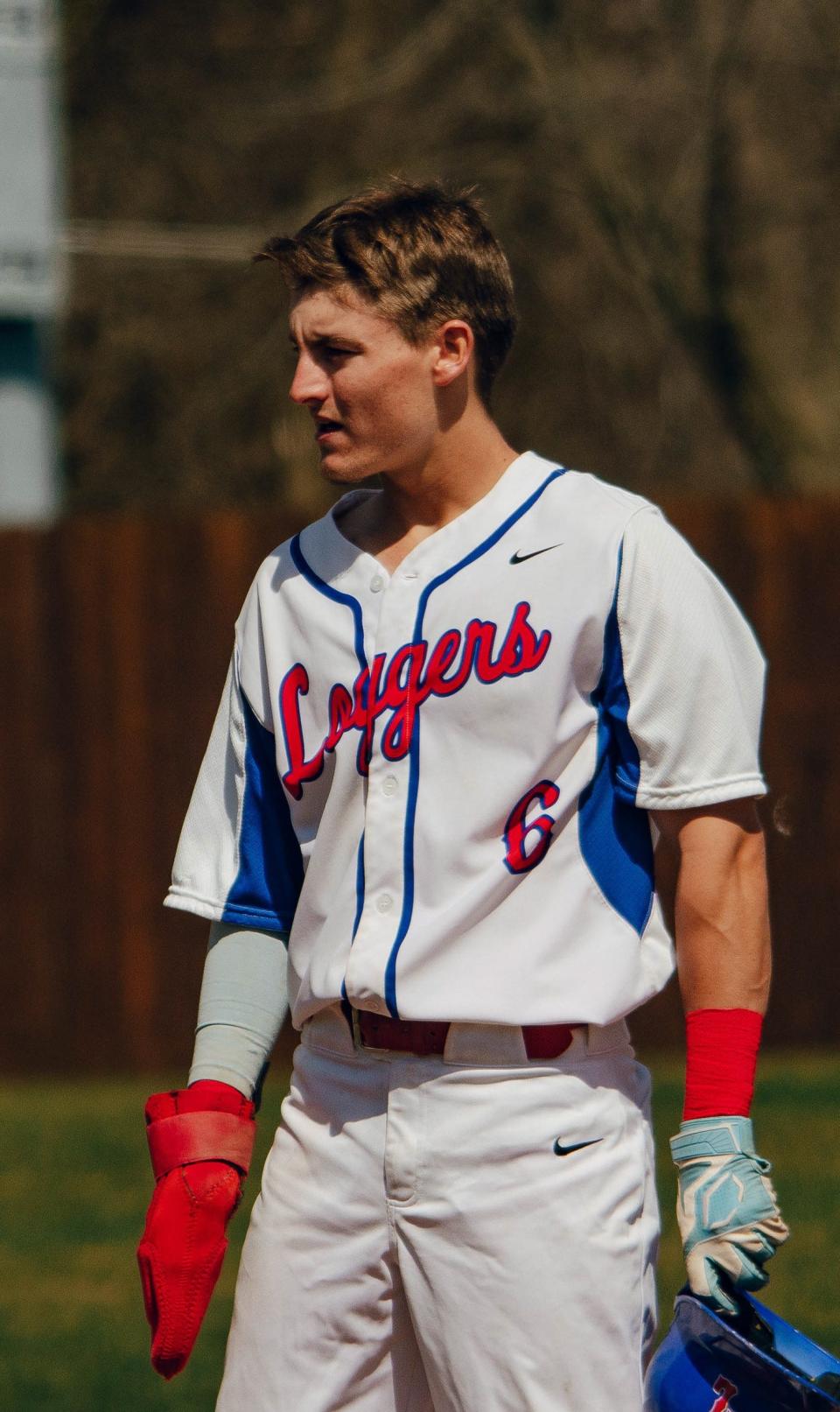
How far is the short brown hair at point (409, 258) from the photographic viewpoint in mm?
2963

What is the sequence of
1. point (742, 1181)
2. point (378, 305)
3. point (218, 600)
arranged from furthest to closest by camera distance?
point (218, 600) < point (378, 305) < point (742, 1181)

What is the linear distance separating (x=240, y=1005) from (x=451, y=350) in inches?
39.9

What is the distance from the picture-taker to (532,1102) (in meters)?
2.82

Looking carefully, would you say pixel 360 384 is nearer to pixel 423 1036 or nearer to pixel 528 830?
pixel 528 830

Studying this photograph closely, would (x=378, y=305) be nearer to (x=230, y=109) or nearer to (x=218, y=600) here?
(x=218, y=600)

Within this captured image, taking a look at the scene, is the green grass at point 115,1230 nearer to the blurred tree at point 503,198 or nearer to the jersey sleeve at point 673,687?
the jersey sleeve at point 673,687

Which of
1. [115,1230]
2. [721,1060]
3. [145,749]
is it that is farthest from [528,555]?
[145,749]

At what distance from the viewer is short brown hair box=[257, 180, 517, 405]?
2.96m

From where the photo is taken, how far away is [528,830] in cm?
285

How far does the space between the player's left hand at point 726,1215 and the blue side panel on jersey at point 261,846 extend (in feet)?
2.45

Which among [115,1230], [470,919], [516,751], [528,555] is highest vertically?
[528,555]

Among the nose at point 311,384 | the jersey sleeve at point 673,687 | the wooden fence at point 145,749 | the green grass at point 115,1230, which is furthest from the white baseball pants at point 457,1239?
the wooden fence at point 145,749

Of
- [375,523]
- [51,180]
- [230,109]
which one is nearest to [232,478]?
[230,109]

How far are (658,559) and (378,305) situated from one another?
0.54 metres
